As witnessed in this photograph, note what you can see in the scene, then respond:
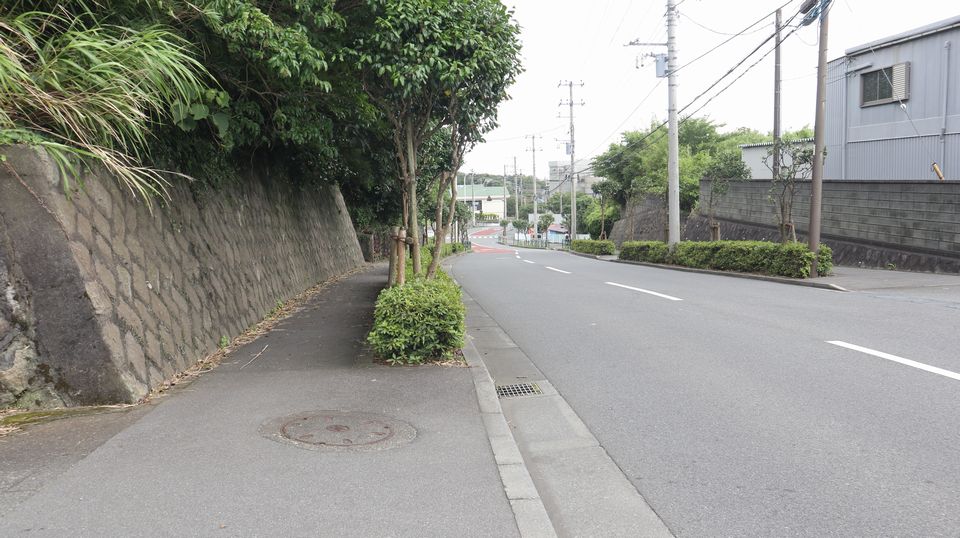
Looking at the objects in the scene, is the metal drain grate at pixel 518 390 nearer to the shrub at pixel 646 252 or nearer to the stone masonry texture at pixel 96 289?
the stone masonry texture at pixel 96 289

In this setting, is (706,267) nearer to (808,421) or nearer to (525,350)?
(525,350)

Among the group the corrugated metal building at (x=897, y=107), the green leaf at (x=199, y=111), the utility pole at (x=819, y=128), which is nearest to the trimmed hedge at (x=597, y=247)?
the corrugated metal building at (x=897, y=107)

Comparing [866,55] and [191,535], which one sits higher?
[866,55]

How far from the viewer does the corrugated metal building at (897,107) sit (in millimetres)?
18953

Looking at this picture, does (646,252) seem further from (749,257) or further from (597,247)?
(597,247)

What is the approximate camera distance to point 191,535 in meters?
3.00

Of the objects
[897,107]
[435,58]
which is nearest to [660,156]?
[897,107]

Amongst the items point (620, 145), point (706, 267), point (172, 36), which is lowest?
point (706, 267)

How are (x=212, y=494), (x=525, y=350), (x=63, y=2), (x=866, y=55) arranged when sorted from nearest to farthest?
(x=212, y=494)
(x=63, y=2)
(x=525, y=350)
(x=866, y=55)

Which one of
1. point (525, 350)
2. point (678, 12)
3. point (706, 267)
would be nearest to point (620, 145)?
point (678, 12)

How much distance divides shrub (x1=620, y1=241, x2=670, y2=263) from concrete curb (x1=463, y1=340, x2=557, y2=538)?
21.2 m

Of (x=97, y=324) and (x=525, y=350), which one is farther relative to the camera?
(x=525, y=350)

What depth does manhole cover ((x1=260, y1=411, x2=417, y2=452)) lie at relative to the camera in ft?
13.8

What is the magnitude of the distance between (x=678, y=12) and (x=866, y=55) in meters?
6.67
